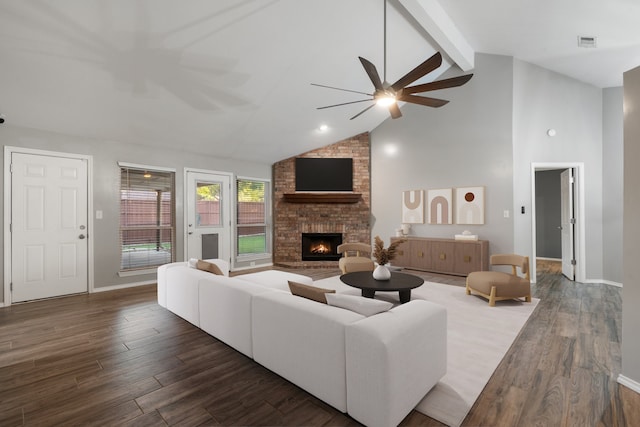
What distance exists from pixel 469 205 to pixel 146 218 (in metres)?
6.04

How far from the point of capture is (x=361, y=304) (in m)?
1.95

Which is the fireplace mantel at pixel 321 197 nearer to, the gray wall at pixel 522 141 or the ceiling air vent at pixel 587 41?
the gray wall at pixel 522 141

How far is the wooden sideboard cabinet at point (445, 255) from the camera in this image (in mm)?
5473

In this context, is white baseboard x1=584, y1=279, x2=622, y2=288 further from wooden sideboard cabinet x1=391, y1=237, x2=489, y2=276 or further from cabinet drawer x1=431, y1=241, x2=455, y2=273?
cabinet drawer x1=431, y1=241, x2=455, y2=273

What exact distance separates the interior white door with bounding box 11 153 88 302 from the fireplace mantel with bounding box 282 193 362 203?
150 inches

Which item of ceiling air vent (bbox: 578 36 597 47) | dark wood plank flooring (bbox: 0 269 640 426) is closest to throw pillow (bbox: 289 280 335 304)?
dark wood plank flooring (bbox: 0 269 640 426)

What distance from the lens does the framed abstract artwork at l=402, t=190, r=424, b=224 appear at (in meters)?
6.46

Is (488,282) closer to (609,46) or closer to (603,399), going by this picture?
(603,399)

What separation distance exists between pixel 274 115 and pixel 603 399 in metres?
→ 5.14

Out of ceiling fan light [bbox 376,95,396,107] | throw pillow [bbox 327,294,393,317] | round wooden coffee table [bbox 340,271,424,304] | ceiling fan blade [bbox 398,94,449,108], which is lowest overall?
round wooden coffee table [bbox 340,271,424,304]

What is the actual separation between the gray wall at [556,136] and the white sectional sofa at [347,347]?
448 cm

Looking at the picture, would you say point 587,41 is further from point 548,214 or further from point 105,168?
point 105,168

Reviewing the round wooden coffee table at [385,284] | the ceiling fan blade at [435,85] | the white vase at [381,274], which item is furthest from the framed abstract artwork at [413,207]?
the ceiling fan blade at [435,85]

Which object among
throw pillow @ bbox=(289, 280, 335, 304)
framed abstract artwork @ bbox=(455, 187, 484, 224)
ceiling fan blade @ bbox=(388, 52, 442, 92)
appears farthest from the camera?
framed abstract artwork @ bbox=(455, 187, 484, 224)
